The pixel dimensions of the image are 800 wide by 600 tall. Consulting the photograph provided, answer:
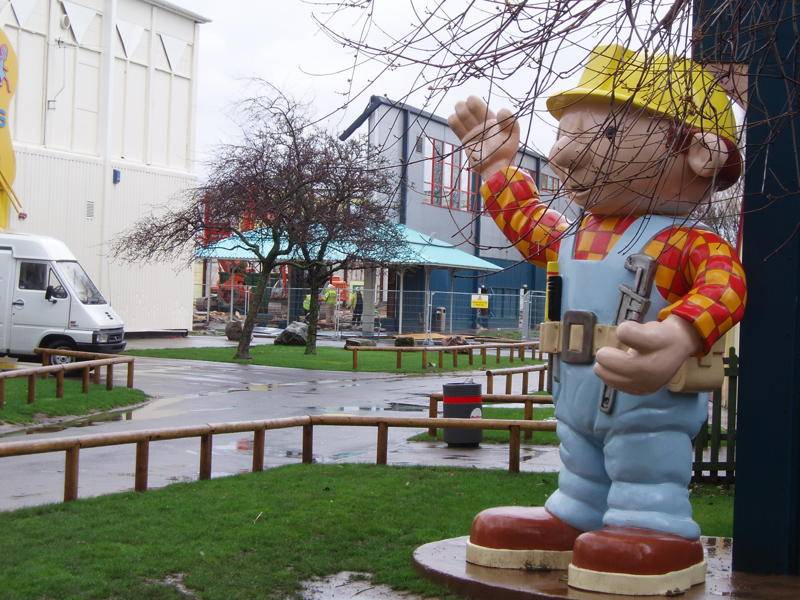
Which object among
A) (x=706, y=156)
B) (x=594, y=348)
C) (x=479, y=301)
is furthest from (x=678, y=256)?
(x=479, y=301)

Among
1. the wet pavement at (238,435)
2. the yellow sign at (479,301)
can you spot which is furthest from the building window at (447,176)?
the yellow sign at (479,301)

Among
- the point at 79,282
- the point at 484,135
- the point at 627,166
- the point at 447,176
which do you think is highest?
the point at 447,176

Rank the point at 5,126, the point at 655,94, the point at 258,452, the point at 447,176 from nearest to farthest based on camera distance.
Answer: the point at 655,94
the point at 258,452
the point at 5,126
the point at 447,176

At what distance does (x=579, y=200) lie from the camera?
5.79 m

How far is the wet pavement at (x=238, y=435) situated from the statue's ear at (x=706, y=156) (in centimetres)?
579

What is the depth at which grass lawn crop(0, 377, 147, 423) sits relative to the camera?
14.1 metres

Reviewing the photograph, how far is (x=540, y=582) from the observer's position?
5.32 metres

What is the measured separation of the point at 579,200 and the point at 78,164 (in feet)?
85.3

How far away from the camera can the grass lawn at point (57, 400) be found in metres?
14.1

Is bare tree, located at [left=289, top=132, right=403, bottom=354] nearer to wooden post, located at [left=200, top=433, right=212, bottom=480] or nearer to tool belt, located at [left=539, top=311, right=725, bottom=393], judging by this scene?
wooden post, located at [left=200, top=433, right=212, bottom=480]

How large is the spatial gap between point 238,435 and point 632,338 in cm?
926

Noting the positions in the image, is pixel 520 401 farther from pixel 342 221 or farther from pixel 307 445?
pixel 342 221

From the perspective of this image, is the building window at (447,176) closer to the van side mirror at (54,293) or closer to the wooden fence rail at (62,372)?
the wooden fence rail at (62,372)

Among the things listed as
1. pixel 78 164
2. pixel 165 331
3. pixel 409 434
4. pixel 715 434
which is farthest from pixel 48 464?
pixel 165 331
